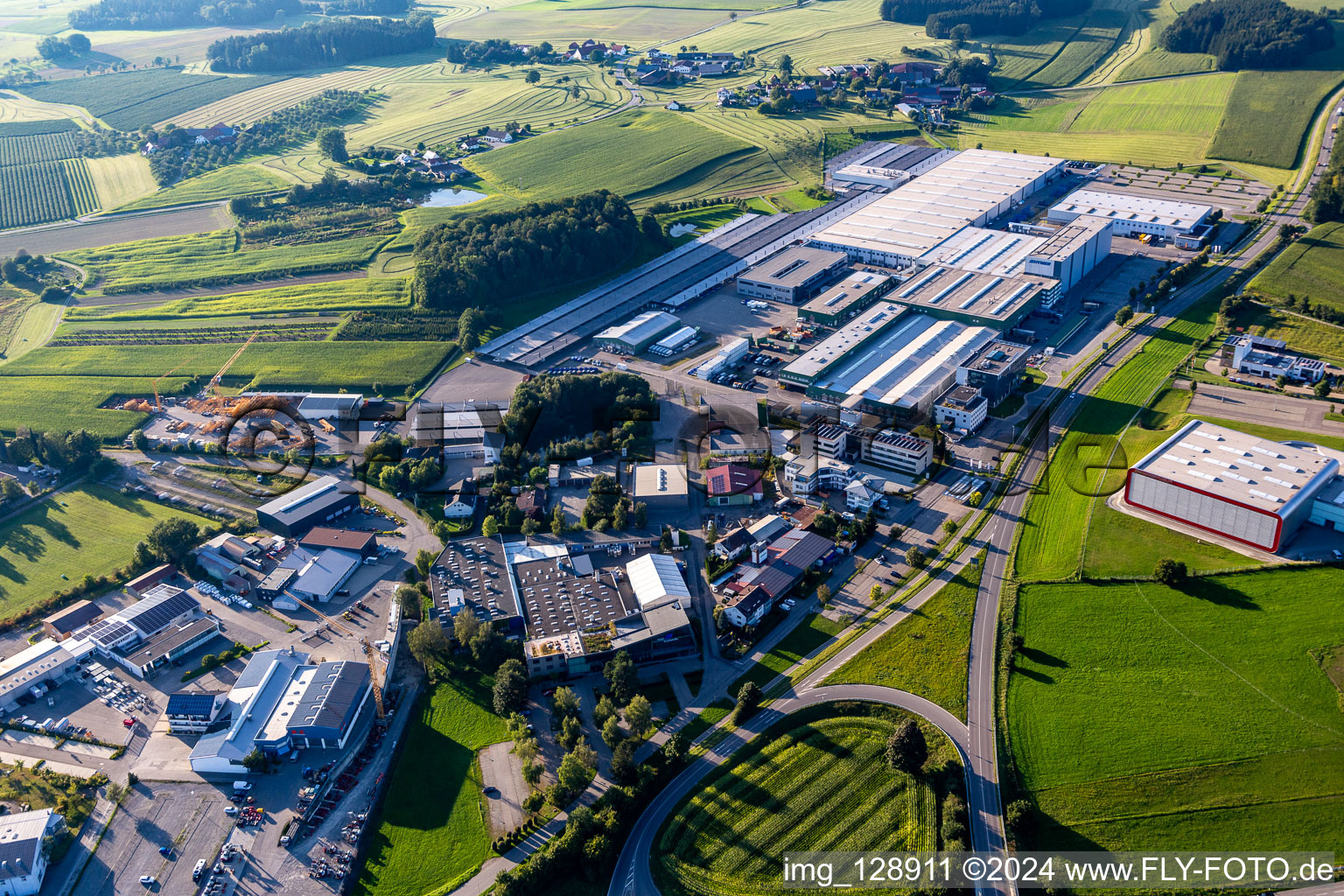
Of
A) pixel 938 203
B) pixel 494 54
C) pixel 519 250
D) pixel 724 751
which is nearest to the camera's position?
pixel 724 751

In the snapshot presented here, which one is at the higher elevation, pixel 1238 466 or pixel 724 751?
pixel 1238 466

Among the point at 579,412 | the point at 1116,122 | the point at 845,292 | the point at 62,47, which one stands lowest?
the point at 1116,122

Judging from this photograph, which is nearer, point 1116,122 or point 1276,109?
point 1276,109

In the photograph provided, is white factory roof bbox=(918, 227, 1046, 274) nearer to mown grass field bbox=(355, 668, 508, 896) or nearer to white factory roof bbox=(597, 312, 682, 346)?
white factory roof bbox=(597, 312, 682, 346)

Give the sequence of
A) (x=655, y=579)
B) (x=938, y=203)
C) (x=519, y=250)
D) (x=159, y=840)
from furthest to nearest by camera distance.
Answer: (x=938, y=203)
(x=519, y=250)
(x=655, y=579)
(x=159, y=840)

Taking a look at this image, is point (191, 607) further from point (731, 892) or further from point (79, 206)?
point (79, 206)

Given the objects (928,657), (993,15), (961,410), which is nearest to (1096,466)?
(961,410)

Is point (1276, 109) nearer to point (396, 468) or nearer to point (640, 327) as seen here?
point (640, 327)
